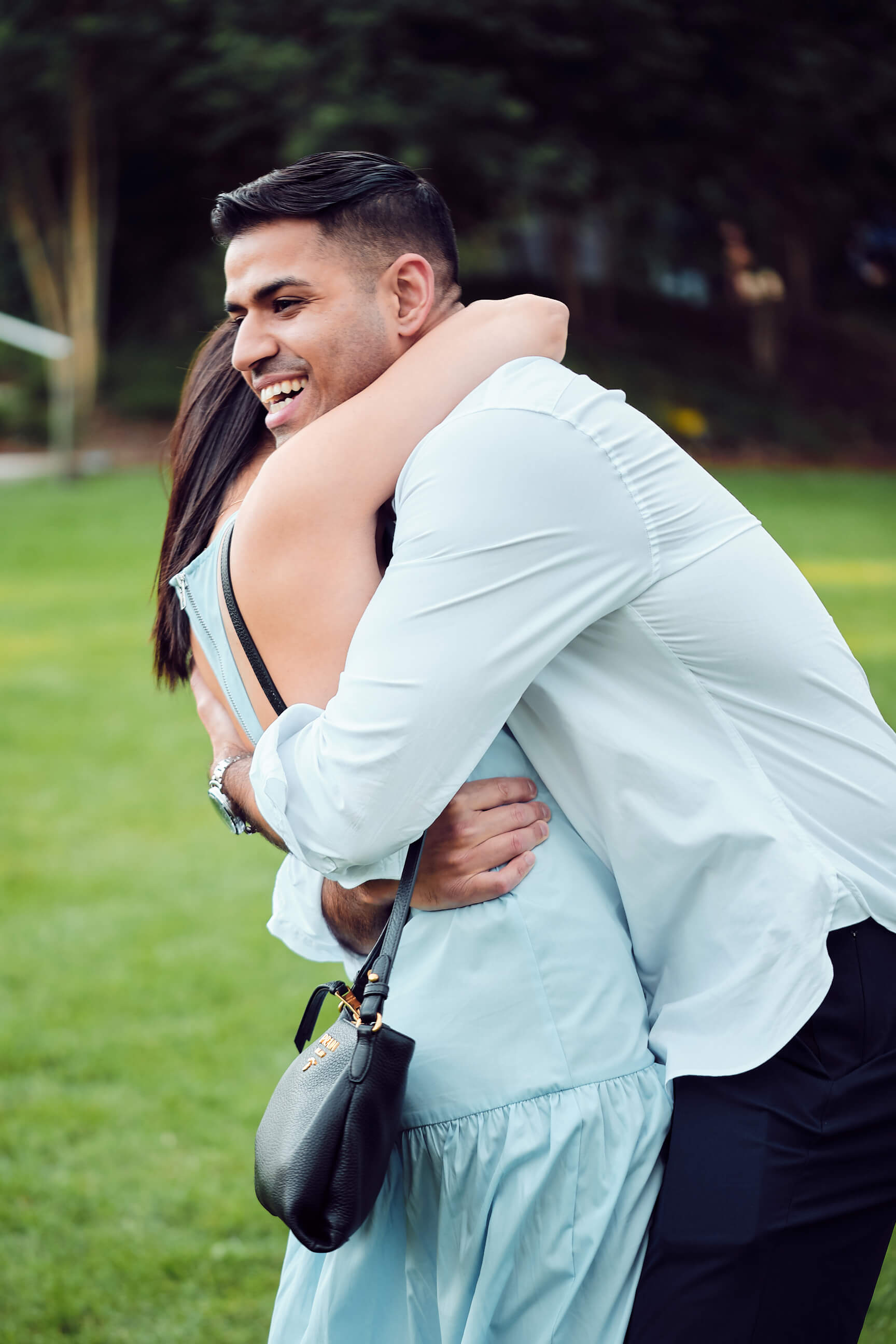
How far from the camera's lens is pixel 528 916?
1557 millimetres

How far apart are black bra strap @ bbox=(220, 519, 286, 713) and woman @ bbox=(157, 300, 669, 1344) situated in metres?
0.02

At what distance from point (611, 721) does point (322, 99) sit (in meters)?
20.8

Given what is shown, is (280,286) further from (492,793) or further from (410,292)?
(492,793)

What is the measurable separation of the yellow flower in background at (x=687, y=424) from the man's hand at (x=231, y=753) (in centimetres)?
2052

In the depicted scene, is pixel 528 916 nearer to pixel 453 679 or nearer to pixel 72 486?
pixel 453 679

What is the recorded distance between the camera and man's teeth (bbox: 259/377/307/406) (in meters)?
1.79

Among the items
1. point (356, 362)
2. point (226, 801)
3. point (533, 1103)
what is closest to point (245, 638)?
point (226, 801)

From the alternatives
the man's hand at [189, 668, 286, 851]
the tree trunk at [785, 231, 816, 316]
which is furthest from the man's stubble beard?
the tree trunk at [785, 231, 816, 316]

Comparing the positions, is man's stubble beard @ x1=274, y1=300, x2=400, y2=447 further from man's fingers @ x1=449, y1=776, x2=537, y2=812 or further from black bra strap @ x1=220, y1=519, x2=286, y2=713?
man's fingers @ x1=449, y1=776, x2=537, y2=812

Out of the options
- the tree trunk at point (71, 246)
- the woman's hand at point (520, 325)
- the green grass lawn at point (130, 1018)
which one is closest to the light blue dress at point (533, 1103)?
the woman's hand at point (520, 325)

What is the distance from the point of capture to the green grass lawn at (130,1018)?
3064mm

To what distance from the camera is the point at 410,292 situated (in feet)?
5.82

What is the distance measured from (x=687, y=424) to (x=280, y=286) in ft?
69.6

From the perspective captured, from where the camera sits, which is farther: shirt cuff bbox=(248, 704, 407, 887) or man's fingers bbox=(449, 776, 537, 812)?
man's fingers bbox=(449, 776, 537, 812)
